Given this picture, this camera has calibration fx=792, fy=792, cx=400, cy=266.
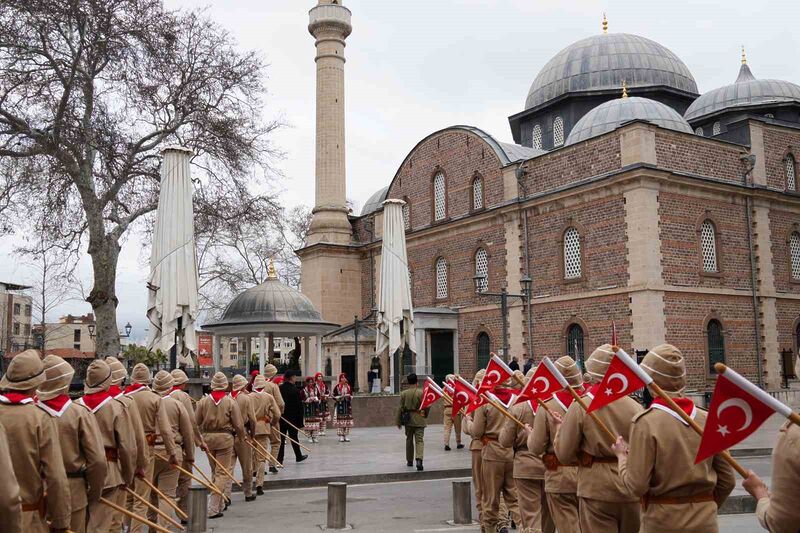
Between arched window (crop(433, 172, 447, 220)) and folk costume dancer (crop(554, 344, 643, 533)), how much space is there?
30242 millimetres

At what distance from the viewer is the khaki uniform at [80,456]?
Result: 5.71 metres

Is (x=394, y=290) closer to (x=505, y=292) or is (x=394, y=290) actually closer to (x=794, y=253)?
(x=505, y=292)

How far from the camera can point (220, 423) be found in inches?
434

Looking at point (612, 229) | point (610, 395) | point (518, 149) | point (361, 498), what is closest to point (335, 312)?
point (518, 149)

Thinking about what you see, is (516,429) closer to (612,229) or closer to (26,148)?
(26,148)

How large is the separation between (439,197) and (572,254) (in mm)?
9123

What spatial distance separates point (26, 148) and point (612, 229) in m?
18.4

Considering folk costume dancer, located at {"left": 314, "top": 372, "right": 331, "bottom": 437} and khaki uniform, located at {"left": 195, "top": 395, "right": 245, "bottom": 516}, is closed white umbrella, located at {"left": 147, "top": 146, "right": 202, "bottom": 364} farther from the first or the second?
folk costume dancer, located at {"left": 314, "top": 372, "right": 331, "bottom": 437}

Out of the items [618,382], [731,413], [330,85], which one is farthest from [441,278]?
[731,413]

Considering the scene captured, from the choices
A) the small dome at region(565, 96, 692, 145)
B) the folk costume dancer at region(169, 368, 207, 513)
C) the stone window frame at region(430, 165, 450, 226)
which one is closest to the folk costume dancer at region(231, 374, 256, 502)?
the folk costume dancer at region(169, 368, 207, 513)

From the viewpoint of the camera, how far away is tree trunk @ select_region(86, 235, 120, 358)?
21.5 m

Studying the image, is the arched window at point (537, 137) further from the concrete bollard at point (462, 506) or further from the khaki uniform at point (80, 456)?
the khaki uniform at point (80, 456)

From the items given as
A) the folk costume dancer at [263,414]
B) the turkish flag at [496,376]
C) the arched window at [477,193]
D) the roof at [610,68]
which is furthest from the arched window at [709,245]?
the turkish flag at [496,376]

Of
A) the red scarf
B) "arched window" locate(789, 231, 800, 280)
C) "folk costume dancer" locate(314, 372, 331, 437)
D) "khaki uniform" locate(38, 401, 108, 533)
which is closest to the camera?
the red scarf
